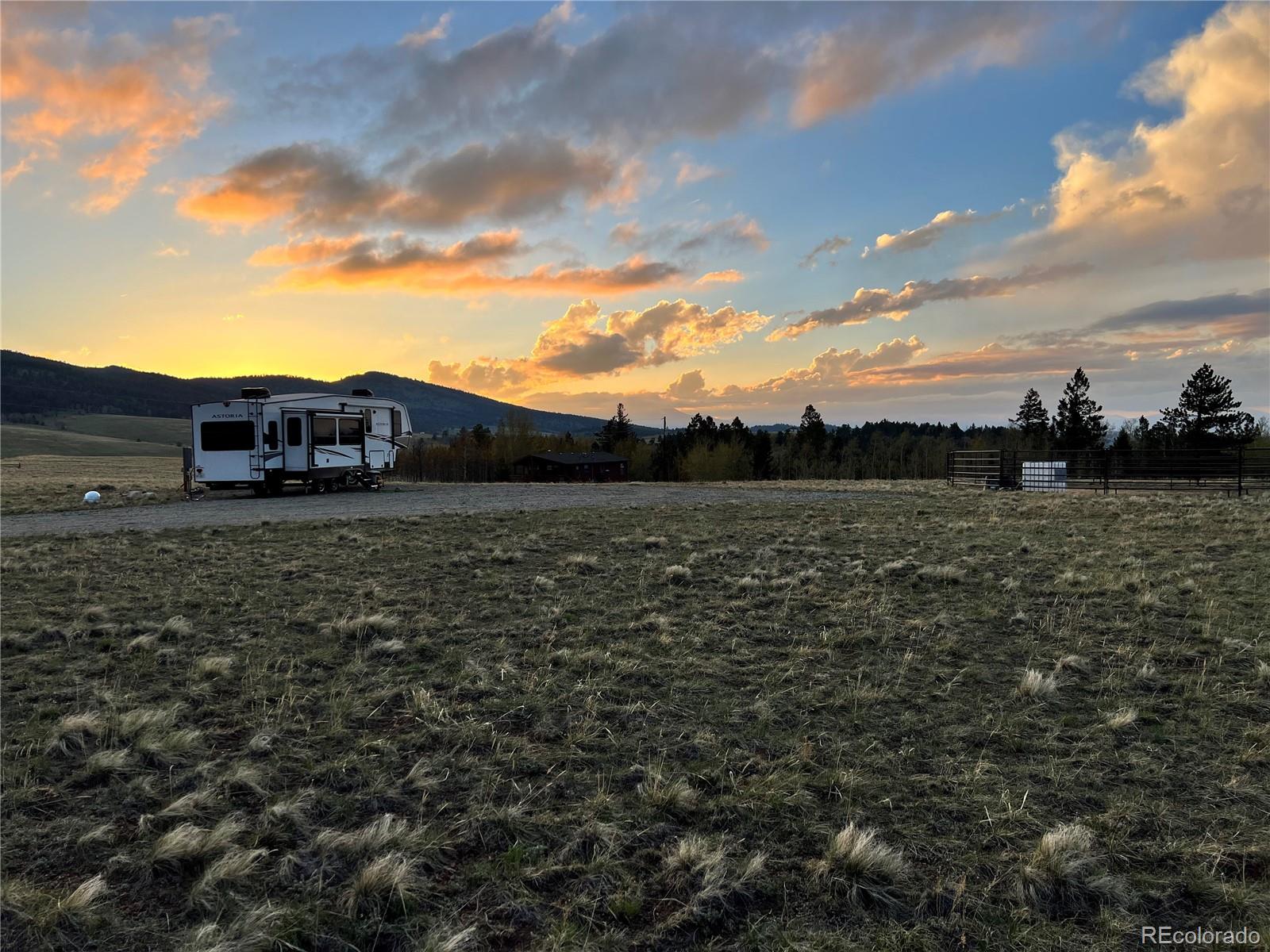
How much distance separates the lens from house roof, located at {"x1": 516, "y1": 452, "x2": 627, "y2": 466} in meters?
78.1

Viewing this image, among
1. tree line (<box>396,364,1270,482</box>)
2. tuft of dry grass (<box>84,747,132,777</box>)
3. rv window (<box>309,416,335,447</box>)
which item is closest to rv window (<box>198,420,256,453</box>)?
rv window (<box>309,416,335,447</box>)

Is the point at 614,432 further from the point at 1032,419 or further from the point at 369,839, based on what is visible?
the point at 369,839

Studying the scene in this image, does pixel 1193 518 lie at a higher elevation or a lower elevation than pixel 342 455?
lower

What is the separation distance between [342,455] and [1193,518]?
22607 mm

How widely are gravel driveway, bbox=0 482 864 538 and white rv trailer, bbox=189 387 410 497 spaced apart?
0.82 m

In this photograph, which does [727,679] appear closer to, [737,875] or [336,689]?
[737,875]

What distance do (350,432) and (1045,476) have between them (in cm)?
2562

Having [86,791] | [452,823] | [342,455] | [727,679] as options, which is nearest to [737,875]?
[452,823]

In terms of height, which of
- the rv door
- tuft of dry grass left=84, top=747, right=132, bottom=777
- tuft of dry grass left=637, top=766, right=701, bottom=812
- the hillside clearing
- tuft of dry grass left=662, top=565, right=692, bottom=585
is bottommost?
tuft of dry grass left=637, top=766, right=701, bottom=812

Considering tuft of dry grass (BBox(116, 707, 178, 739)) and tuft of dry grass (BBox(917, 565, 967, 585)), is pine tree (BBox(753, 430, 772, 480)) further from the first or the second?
tuft of dry grass (BBox(116, 707, 178, 739))

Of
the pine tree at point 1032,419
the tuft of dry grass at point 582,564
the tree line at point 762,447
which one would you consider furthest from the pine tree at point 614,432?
the tuft of dry grass at point 582,564

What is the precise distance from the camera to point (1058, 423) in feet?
229

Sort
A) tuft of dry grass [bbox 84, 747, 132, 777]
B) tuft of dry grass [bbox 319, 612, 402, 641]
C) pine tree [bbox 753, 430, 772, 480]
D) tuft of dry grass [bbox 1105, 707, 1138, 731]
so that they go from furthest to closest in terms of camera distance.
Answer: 1. pine tree [bbox 753, 430, 772, 480]
2. tuft of dry grass [bbox 319, 612, 402, 641]
3. tuft of dry grass [bbox 1105, 707, 1138, 731]
4. tuft of dry grass [bbox 84, 747, 132, 777]

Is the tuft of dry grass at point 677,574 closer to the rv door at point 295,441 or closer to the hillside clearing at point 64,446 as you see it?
the rv door at point 295,441
